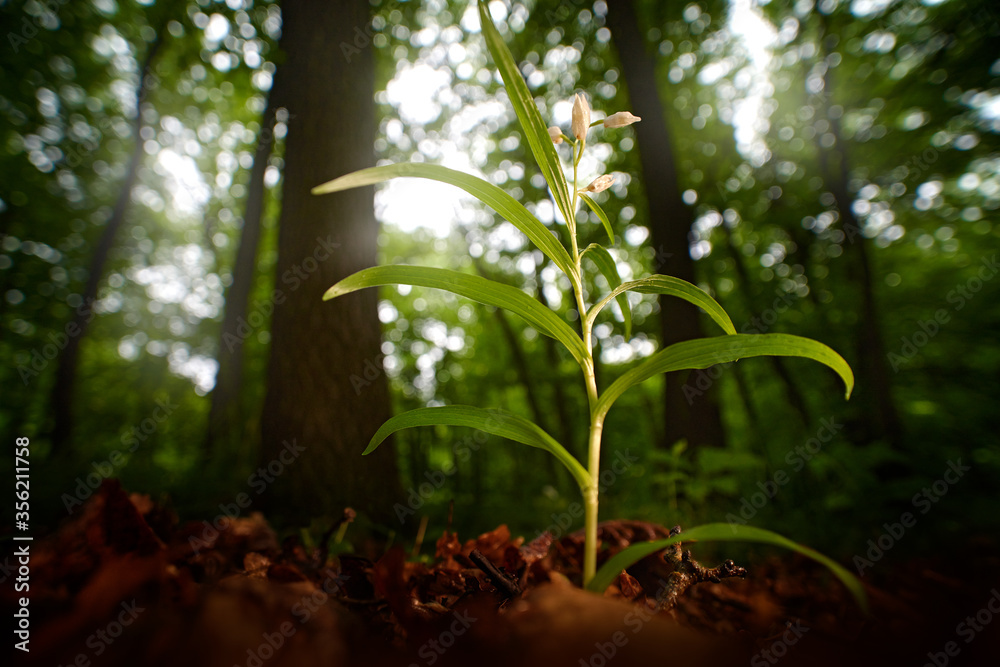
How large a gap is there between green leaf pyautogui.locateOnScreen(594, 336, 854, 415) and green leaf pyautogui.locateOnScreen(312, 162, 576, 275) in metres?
0.23

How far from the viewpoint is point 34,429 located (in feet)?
27.9

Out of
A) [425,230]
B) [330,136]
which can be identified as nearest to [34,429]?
[425,230]

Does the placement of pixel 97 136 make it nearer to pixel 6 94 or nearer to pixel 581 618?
pixel 6 94

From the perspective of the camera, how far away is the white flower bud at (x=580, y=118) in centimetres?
80

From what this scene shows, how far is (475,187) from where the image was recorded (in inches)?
29.1

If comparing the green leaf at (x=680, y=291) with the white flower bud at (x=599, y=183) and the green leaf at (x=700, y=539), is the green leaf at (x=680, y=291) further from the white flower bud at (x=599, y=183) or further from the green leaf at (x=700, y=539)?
the green leaf at (x=700, y=539)

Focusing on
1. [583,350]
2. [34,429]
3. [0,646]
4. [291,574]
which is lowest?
[34,429]

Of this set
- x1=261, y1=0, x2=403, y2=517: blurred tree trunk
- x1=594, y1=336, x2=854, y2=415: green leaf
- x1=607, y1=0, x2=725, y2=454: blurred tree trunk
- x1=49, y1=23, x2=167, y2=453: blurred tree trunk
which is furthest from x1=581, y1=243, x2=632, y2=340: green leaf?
x1=49, y1=23, x2=167, y2=453: blurred tree trunk

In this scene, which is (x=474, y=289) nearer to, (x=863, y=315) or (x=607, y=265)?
(x=607, y=265)

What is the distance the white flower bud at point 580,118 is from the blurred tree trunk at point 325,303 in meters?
1.89

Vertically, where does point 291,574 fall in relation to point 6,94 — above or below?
below

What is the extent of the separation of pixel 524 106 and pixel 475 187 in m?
0.16

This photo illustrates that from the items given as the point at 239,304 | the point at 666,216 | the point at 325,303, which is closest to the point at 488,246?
the point at 239,304

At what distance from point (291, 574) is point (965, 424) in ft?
22.7
